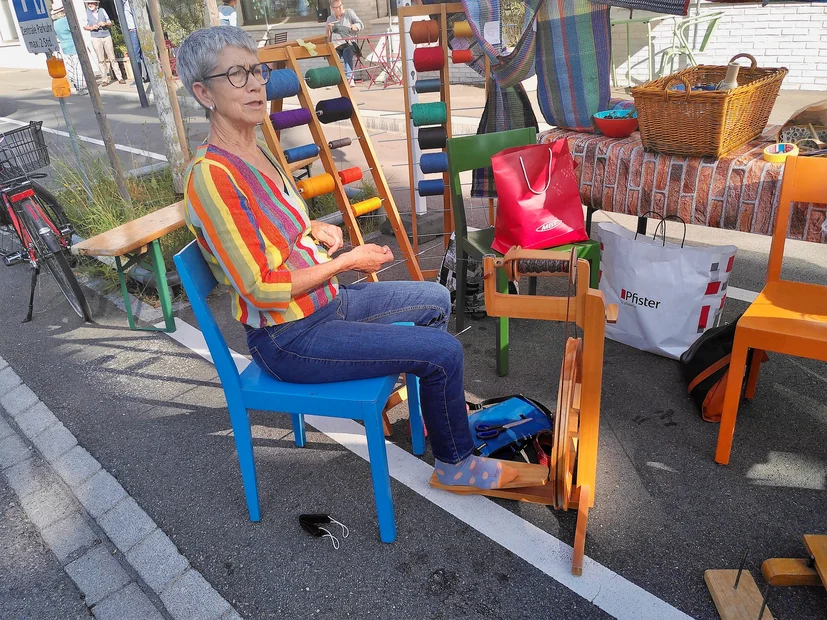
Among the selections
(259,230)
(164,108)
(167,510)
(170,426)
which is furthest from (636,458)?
(164,108)

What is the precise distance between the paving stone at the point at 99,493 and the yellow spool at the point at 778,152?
3.09 metres

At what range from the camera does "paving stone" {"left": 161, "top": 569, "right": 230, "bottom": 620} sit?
6.65ft

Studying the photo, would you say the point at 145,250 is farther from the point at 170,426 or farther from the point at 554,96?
the point at 554,96

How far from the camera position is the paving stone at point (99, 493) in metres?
2.52

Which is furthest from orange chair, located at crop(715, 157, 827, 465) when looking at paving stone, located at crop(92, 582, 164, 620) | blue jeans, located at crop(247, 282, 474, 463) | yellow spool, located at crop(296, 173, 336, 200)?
yellow spool, located at crop(296, 173, 336, 200)

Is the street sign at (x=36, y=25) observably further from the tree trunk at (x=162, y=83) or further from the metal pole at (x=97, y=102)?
the tree trunk at (x=162, y=83)

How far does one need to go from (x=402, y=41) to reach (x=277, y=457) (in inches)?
102

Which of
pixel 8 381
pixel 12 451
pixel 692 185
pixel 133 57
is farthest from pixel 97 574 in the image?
pixel 133 57

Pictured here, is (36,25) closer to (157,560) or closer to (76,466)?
(76,466)

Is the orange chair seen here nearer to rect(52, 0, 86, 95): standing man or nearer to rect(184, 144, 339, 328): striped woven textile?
rect(184, 144, 339, 328): striped woven textile

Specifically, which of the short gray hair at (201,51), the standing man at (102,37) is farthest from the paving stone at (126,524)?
the standing man at (102,37)

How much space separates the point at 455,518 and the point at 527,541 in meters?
0.28

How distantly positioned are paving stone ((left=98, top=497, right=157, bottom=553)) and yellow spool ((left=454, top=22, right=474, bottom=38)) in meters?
3.01

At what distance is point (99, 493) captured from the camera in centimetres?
259
